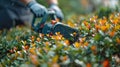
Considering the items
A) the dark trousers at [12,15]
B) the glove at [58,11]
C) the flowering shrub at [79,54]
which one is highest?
the dark trousers at [12,15]

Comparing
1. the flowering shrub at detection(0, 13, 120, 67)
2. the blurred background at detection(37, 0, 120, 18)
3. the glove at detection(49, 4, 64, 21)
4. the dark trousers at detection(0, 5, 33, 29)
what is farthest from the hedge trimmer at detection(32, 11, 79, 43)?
the blurred background at detection(37, 0, 120, 18)

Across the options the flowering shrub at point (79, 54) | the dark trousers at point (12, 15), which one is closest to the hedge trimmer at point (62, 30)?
the flowering shrub at point (79, 54)

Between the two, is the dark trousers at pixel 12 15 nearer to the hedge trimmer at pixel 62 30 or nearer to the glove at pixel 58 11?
the glove at pixel 58 11

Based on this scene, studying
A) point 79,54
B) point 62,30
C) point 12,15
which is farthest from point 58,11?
point 79,54

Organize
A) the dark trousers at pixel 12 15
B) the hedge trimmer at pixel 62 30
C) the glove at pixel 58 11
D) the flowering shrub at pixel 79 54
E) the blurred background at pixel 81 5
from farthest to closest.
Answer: the blurred background at pixel 81 5 < the dark trousers at pixel 12 15 < the glove at pixel 58 11 < the hedge trimmer at pixel 62 30 < the flowering shrub at pixel 79 54

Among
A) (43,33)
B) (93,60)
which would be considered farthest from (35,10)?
(93,60)

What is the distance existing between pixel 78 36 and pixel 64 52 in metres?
0.98

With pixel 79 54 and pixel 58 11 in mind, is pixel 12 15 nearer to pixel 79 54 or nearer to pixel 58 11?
pixel 58 11

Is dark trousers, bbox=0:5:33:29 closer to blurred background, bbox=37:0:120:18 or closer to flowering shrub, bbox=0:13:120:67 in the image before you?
flowering shrub, bbox=0:13:120:67

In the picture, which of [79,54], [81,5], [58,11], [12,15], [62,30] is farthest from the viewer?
[81,5]

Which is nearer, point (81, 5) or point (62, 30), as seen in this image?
point (62, 30)

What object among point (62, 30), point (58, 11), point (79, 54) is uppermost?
point (58, 11)

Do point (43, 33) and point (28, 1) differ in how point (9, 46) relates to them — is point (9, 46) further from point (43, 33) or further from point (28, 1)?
point (28, 1)

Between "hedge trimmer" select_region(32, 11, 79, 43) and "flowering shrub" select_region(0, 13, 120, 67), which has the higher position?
"hedge trimmer" select_region(32, 11, 79, 43)
